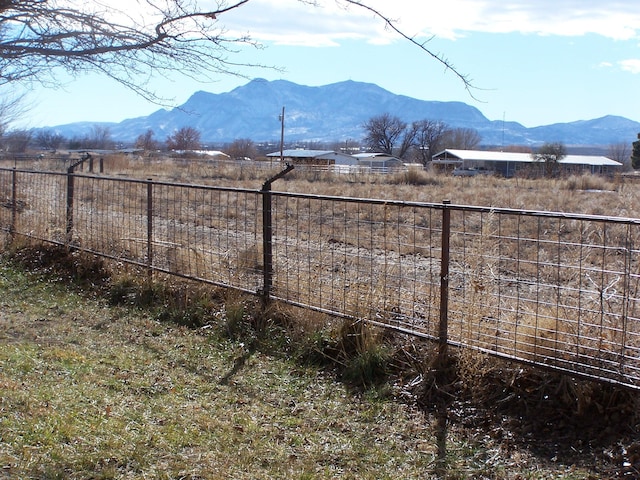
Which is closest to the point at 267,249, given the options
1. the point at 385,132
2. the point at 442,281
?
the point at 442,281

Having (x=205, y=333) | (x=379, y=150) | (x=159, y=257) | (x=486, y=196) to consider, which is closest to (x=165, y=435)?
(x=205, y=333)

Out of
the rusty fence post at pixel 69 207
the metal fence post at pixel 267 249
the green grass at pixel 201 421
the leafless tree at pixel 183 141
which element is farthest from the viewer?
the leafless tree at pixel 183 141

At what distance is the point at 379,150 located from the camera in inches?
4867

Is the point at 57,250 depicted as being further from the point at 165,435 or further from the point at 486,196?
the point at 486,196

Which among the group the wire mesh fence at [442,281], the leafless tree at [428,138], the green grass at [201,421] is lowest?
the green grass at [201,421]

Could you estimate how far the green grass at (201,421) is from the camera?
4367mm

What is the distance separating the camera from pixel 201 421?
16.6 feet

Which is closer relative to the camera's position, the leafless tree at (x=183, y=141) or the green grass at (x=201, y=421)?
the green grass at (x=201, y=421)

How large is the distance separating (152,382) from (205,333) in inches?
56.1

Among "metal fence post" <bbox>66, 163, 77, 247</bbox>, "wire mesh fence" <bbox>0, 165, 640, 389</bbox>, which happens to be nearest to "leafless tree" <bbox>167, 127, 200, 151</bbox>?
"metal fence post" <bbox>66, 163, 77, 247</bbox>

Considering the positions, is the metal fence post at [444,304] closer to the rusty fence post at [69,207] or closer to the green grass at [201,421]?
the green grass at [201,421]

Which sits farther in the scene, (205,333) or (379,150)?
(379,150)

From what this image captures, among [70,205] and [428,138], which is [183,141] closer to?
[428,138]

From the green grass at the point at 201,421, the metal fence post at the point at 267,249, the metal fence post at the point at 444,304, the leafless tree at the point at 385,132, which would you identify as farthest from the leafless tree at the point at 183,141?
the metal fence post at the point at 444,304
